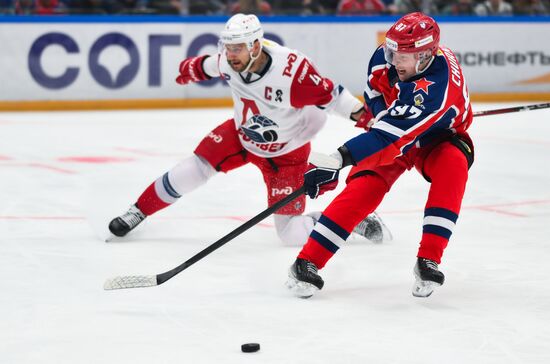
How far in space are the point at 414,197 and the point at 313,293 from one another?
2143 mm

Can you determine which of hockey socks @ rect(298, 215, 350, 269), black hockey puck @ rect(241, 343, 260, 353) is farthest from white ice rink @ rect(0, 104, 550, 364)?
hockey socks @ rect(298, 215, 350, 269)

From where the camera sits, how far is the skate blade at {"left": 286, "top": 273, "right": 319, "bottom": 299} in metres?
3.30

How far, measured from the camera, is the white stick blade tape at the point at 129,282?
3.38 meters

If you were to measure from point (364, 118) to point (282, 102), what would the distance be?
1.19 feet

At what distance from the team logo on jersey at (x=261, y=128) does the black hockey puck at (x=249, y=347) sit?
1543 mm

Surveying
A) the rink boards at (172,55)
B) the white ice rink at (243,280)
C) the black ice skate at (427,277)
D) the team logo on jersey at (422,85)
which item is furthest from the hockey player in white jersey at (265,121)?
the rink boards at (172,55)

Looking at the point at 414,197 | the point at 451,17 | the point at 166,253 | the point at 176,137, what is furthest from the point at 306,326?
the point at 451,17

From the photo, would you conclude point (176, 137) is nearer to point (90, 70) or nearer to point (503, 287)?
point (90, 70)

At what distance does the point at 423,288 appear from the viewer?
3.29 meters

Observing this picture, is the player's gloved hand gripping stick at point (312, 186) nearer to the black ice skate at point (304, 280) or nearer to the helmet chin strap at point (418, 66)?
the black ice skate at point (304, 280)

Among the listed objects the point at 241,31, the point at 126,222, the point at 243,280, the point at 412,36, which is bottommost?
the point at 126,222

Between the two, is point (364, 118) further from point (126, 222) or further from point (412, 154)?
point (126, 222)

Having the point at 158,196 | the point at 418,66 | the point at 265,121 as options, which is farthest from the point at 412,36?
the point at 158,196

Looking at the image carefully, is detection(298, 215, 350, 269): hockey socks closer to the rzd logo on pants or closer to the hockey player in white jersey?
the hockey player in white jersey
